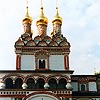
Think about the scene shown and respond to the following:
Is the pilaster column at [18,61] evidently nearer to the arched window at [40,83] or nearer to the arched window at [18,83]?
the arched window at [18,83]

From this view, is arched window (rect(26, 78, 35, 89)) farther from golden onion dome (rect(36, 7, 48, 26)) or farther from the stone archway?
golden onion dome (rect(36, 7, 48, 26))

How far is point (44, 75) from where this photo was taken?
3225 cm

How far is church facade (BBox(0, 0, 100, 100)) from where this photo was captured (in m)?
31.4

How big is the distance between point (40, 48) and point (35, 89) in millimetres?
4461

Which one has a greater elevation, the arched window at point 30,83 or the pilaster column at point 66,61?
the pilaster column at point 66,61

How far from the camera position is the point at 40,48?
111ft

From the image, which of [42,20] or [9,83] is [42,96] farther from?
[42,20]

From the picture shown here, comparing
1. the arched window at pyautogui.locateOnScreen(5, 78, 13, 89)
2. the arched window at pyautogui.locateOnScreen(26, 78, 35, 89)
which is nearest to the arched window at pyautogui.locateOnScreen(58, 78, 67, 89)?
the arched window at pyautogui.locateOnScreen(26, 78, 35, 89)

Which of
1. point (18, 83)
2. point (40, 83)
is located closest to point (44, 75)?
point (40, 83)

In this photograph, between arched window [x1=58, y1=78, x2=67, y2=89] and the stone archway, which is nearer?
the stone archway

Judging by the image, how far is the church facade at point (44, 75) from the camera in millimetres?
31422

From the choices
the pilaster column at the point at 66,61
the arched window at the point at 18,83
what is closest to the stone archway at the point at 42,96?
the arched window at the point at 18,83

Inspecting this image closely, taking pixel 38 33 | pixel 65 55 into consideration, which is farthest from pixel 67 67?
pixel 38 33

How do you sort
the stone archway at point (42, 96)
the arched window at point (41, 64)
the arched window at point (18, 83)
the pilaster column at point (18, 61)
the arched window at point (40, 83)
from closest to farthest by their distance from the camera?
the stone archway at point (42, 96), the arched window at point (18, 83), the arched window at point (40, 83), the pilaster column at point (18, 61), the arched window at point (41, 64)
